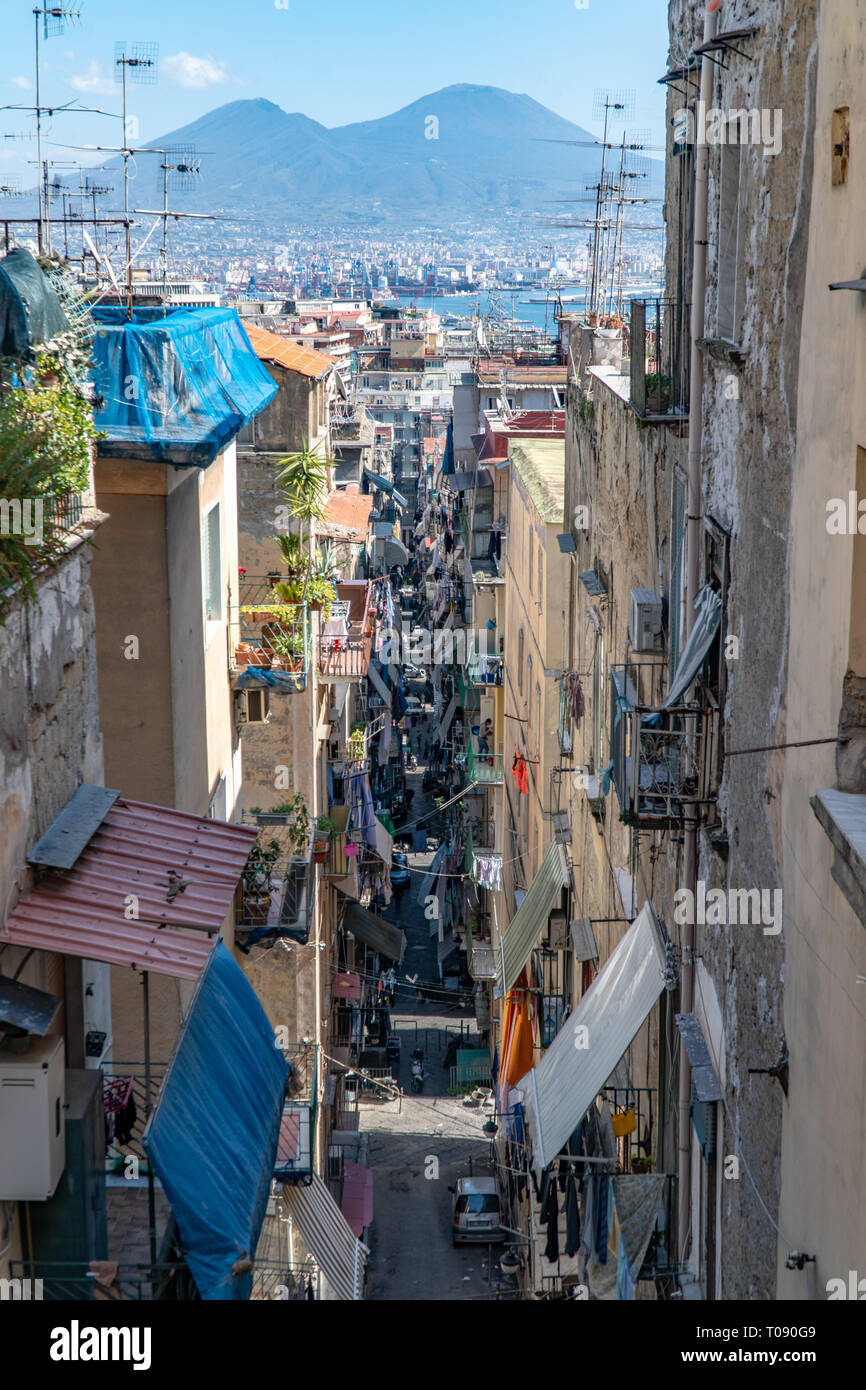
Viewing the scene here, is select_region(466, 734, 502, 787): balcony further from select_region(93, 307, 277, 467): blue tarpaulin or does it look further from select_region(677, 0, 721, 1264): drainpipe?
select_region(677, 0, 721, 1264): drainpipe

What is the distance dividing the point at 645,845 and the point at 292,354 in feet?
52.4

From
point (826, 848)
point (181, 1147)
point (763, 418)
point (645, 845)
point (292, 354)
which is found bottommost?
point (181, 1147)

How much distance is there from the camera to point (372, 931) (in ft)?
120

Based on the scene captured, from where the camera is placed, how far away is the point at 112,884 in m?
8.48

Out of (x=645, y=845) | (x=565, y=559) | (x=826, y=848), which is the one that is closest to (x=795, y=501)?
(x=826, y=848)

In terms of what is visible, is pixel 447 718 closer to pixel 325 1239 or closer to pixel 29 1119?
pixel 325 1239

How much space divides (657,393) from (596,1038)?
5.08 m

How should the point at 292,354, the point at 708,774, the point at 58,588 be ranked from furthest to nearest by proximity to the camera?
1. the point at 292,354
2. the point at 708,774
3. the point at 58,588

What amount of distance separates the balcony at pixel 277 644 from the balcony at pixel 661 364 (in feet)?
25.8

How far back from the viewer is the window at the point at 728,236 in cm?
922

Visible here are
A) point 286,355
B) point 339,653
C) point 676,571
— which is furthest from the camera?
point 339,653

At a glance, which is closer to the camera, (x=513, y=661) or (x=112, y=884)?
(x=112, y=884)

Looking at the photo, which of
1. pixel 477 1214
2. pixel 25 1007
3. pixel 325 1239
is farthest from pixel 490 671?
pixel 25 1007
